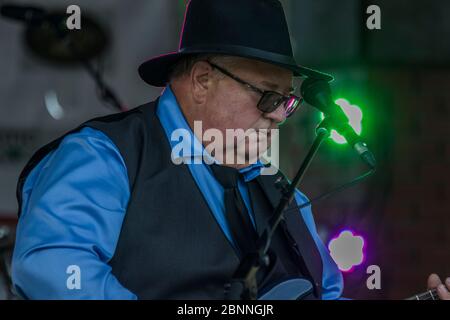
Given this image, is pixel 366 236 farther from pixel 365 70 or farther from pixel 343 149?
pixel 365 70

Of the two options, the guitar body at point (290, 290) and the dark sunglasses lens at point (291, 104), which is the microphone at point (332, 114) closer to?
the dark sunglasses lens at point (291, 104)

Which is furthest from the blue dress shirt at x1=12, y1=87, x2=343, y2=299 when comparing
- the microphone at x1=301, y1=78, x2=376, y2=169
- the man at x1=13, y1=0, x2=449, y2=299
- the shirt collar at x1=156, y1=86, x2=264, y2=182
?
the microphone at x1=301, y1=78, x2=376, y2=169

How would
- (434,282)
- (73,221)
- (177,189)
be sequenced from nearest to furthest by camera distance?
(73,221), (177,189), (434,282)

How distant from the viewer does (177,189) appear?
2064 millimetres

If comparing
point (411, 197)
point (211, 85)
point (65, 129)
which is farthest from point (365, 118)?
point (211, 85)

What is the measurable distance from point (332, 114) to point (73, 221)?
2.37 feet

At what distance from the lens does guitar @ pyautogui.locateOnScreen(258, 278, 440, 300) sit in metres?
2.10

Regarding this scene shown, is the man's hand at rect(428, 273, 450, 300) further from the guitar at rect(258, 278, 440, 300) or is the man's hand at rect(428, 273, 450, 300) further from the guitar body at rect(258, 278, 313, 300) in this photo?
the guitar body at rect(258, 278, 313, 300)

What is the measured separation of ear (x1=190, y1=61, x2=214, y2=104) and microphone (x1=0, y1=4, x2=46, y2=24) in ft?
4.38

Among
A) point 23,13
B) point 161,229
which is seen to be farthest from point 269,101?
point 23,13

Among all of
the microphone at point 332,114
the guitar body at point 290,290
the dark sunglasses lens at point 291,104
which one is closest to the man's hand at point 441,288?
the guitar body at point 290,290

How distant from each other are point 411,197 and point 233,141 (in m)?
2.51

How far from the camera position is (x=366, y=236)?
412cm

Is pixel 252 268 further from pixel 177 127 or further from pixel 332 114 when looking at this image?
pixel 177 127
